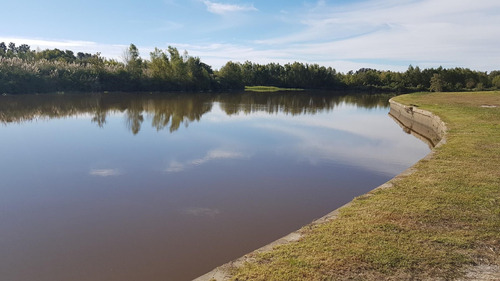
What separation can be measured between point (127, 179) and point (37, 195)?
2.05m

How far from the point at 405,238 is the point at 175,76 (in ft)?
183

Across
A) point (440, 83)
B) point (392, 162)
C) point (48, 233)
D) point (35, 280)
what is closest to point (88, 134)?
point (48, 233)

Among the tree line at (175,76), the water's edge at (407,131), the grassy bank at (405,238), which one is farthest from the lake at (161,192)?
the tree line at (175,76)

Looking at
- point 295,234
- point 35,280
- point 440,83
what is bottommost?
point 35,280

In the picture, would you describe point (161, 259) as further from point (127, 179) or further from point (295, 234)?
point (127, 179)

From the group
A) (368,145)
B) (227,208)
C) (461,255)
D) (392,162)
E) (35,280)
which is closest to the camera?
(461,255)

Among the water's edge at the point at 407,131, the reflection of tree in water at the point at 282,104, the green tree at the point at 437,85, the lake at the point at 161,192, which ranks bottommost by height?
the lake at the point at 161,192

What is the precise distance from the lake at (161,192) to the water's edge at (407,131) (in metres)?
0.79

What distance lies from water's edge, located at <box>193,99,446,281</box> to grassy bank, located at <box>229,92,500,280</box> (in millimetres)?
143

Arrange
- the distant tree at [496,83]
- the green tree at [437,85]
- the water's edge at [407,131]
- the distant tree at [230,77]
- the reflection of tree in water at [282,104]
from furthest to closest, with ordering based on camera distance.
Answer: the distant tree at [496,83] → the green tree at [437,85] → the distant tree at [230,77] → the reflection of tree in water at [282,104] → the water's edge at [407,131]

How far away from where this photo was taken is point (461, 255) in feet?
13.7

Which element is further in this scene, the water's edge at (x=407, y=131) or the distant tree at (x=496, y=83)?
the distant tree at (x=496, y=83)

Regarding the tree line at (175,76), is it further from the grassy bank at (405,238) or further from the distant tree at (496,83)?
the grassy bank at (405,238)

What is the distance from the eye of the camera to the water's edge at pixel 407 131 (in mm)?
4027
